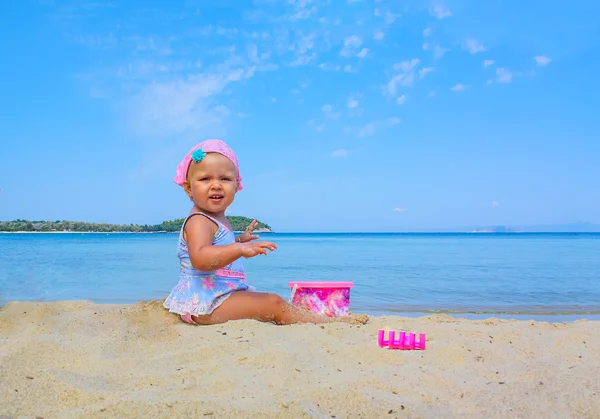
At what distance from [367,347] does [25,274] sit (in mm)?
7627

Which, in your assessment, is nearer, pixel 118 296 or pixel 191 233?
pixel 191 233

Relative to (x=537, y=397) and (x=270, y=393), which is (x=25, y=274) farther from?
(x=537, y=397)

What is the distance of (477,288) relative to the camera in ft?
23.6

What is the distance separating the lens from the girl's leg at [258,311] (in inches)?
138

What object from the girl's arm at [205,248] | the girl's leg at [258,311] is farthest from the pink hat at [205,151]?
the girl's leg at [258,311]

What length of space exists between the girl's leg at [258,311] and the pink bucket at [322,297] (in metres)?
0.21

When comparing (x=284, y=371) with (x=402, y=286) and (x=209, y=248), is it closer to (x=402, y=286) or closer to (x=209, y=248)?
(x=209, y=248)

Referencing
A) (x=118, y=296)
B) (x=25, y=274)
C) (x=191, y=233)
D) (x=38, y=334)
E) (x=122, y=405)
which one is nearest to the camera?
(x=122, y=405)

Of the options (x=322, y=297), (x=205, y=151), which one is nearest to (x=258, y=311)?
(x=322, y=297)

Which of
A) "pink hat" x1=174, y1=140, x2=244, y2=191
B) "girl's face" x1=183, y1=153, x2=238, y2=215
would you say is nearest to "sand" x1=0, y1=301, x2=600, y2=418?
"girl's face" x1=183, y1=153, x2=238, y2=215

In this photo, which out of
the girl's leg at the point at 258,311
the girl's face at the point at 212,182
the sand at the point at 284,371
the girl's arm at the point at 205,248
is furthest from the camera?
the girl's face at the point at 212,182

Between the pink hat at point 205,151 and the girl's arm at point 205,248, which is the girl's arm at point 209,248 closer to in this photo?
the girl's arm at point 205,248

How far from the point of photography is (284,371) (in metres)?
2.31

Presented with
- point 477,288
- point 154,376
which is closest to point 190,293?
point 154,376
